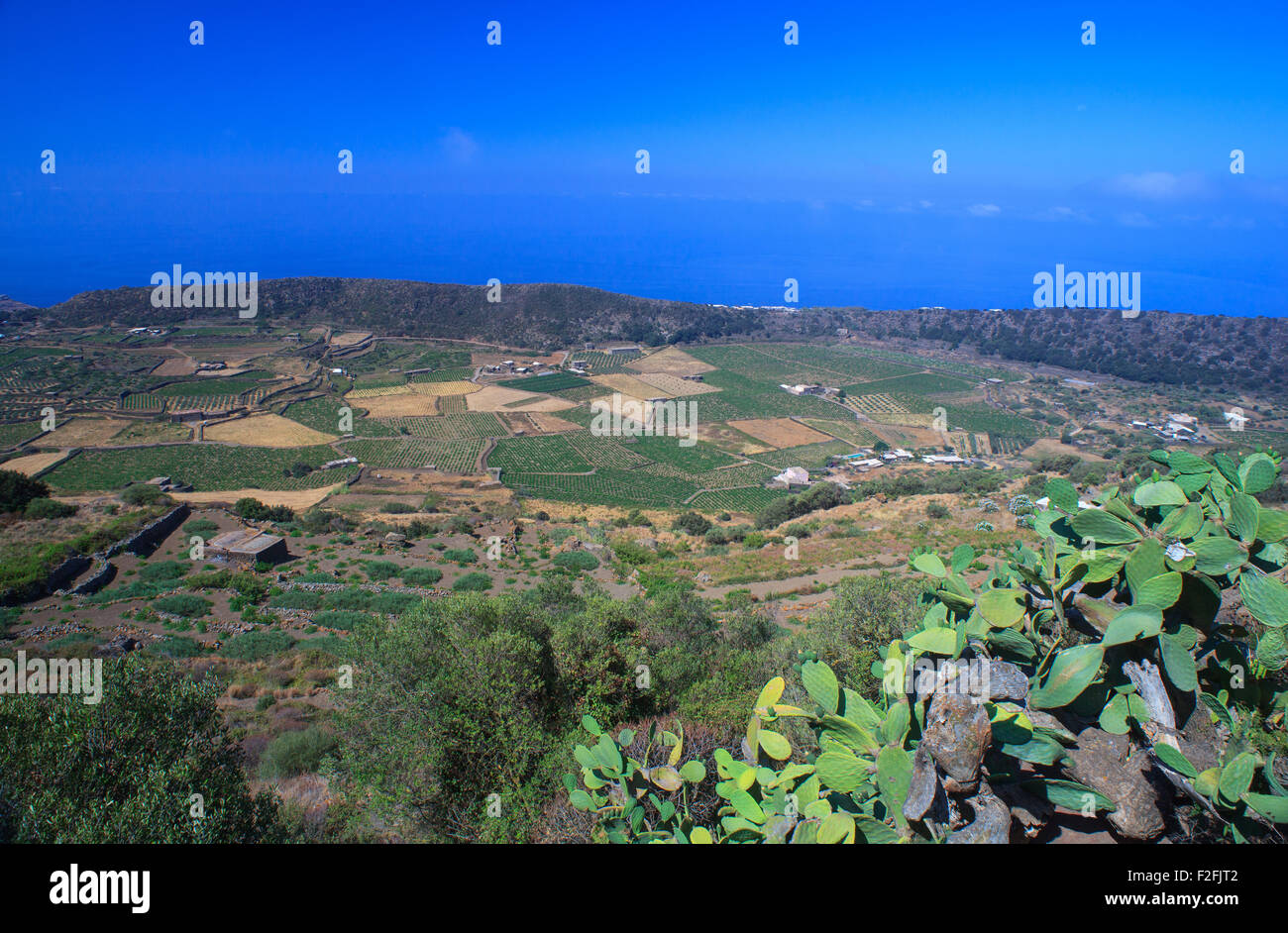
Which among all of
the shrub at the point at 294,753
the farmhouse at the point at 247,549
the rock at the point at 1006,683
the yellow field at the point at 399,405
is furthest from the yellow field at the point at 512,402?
the rock at the point at 1006,683

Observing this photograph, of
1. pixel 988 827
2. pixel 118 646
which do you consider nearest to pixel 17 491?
pixel 118 646

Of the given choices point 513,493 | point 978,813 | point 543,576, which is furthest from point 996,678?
point 513,493

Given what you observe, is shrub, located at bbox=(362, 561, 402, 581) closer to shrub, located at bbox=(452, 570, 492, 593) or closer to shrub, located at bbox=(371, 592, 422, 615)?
shrub, located at bbox=(371, 592, 422, 615)

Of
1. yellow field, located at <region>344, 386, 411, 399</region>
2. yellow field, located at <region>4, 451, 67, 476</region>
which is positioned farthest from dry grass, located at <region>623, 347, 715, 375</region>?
yellow field, located at <region>4, 451, 67, 476</region>

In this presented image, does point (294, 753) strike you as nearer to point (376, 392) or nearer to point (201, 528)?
point (201, 528)

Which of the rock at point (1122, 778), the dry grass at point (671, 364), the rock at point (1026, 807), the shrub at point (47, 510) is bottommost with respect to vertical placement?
the shrub at point (47, 510)

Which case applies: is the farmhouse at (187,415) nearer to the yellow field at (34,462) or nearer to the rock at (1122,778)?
the yellow field at (34,462)
